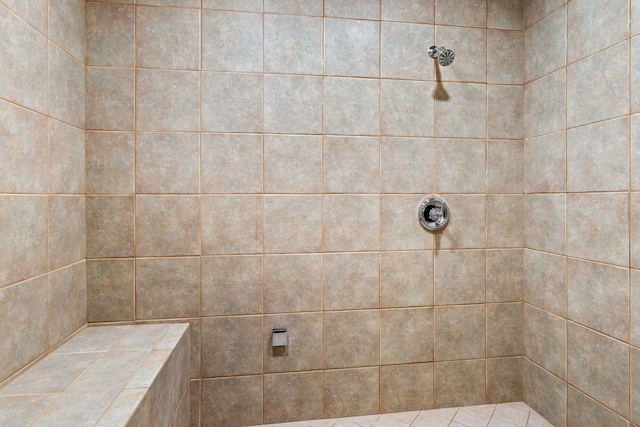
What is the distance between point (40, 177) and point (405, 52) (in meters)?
1.42

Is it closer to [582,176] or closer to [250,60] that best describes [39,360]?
[250,60]

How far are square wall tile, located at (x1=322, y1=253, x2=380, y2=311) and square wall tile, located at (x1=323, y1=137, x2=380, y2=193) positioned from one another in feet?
0.94

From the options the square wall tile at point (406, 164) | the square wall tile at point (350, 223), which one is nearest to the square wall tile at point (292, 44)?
the square wall tile at point (406, 164)

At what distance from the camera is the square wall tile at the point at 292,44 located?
138 centimetres

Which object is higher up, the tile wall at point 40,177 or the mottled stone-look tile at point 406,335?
the tile wall at point 40,177

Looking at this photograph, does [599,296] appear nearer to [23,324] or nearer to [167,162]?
[167,162]

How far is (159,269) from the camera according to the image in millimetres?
1347

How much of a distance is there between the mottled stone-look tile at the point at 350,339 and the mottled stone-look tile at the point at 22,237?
39.7 inches

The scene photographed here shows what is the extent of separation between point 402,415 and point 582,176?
1.19 meters

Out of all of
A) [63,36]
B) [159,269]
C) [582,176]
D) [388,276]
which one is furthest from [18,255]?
[582,176]

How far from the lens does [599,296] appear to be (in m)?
1.20

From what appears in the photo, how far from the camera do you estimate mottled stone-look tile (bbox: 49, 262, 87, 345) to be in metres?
1.11

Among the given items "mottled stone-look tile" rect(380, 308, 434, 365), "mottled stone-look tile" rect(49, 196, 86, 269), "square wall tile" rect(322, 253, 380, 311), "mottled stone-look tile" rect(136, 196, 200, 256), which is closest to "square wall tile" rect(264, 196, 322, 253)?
"square wall tile" rect(322, 253, 380, 311)

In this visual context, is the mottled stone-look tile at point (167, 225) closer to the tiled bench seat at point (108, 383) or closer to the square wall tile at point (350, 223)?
the tiled bench seat at point (108, 383)
